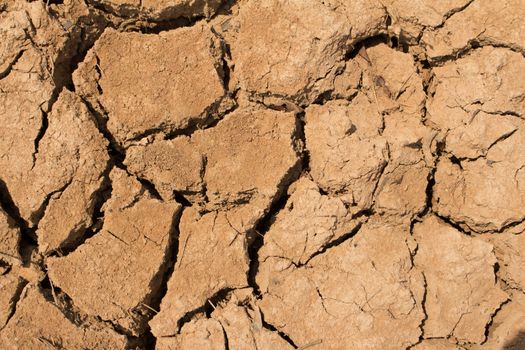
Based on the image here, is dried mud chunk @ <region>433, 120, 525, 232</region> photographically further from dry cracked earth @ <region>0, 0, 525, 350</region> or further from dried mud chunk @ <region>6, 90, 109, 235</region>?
dried mud chunk @ <region>6, 90, 109, 235</region>

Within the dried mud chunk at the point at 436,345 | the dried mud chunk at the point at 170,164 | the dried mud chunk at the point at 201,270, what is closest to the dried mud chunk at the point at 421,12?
the dried mud chunk at the point at 170,164

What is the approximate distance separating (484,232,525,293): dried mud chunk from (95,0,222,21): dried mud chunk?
5.50ft

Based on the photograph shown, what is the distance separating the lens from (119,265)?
2.17 metres

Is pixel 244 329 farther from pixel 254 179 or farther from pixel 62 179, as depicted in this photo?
pixel 62 179

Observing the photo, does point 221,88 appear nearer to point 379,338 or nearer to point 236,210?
point 236,210

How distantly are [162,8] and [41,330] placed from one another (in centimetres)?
148

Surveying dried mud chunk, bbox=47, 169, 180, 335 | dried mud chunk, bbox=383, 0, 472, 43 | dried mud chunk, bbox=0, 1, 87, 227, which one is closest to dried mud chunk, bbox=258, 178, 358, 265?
dried mud chunk, bbox=47, 169, 180, 335

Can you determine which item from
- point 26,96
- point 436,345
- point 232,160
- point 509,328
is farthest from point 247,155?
point 509,328

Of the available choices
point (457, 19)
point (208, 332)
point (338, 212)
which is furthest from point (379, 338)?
point (457, 19)

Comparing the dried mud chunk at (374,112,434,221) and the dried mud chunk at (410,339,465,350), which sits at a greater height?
the dried mud chunk at (374,112,434,221)

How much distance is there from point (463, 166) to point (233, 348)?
1.32m

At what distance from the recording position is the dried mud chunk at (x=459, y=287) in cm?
223

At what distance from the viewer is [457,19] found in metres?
2.34

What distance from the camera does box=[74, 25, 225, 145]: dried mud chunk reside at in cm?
222
